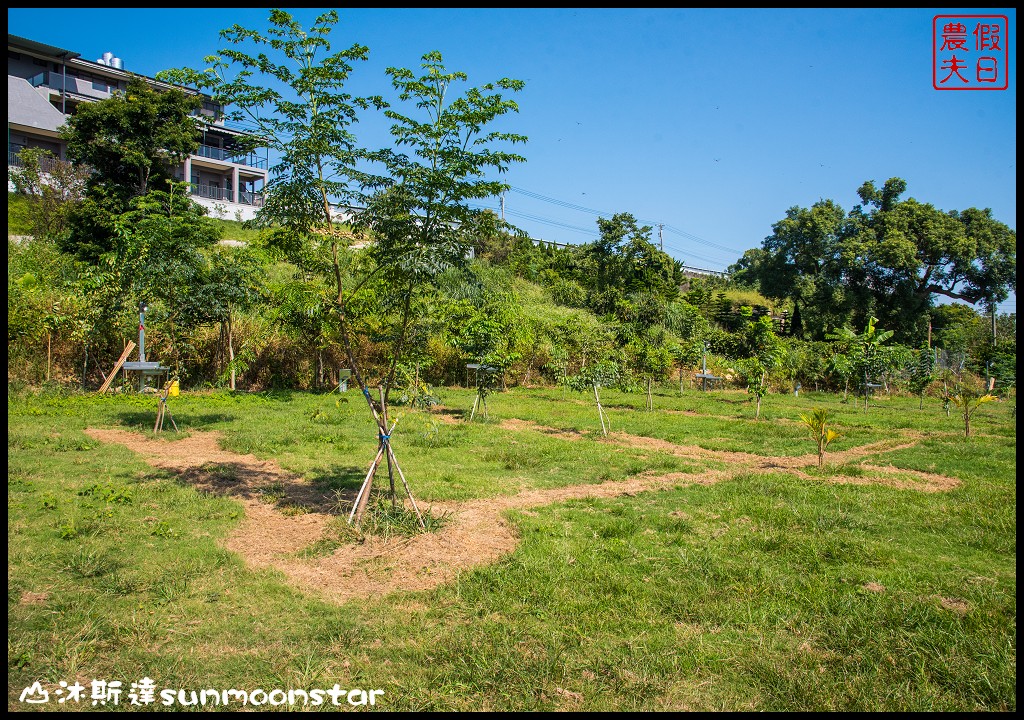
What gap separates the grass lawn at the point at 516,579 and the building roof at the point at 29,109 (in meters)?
30.8

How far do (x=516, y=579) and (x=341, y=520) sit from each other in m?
2.13

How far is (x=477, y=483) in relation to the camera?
8.30 metres

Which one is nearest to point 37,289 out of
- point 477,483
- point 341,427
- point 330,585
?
point 341,427

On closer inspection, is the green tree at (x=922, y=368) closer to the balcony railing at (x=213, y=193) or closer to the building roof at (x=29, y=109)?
the balcony railing at (x=213, y=193)

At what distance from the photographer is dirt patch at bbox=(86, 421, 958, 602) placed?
525 centimetres

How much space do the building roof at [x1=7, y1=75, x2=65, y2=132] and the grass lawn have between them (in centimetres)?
3076

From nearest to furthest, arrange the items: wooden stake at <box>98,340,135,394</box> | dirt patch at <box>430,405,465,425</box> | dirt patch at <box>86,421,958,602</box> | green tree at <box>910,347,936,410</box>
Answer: dirt patch at <box>86,421,958,602</box>
dirt patch at <box>430,405,465,425</box>
wooden stake at <box>98,340,135,394</box>
green tree at <box>910,347,936,410</box>

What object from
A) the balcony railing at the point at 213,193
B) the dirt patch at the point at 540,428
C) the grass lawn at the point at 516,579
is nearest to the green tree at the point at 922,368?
the grass lawn at the point at 516,579

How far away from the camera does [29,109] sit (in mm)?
32375

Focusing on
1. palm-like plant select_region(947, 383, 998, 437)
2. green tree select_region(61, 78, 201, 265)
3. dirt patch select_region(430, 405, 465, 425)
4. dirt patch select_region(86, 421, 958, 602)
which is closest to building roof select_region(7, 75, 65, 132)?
green tree select_region(61, 78, 201, 265)

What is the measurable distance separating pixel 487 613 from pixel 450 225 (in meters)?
3.55

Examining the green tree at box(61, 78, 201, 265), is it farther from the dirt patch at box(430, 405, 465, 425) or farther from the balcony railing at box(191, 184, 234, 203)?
the balcony railing at box(191, 184, 234, 203)

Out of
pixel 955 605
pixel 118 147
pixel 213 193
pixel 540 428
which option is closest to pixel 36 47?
pixel 213 193

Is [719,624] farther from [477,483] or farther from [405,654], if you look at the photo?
[477,483]
